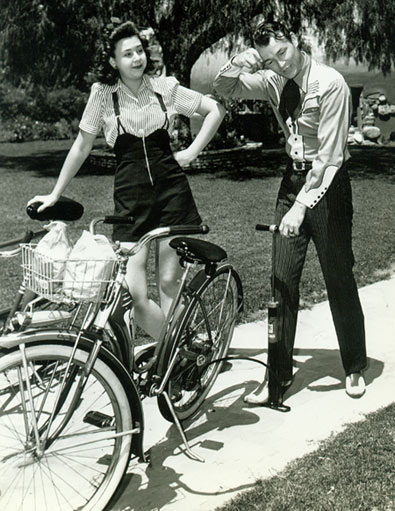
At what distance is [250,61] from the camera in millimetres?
3814

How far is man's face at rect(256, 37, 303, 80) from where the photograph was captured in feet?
12.0

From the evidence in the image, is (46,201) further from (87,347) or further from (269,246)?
(269,246)

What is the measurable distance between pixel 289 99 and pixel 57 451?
6.73ft

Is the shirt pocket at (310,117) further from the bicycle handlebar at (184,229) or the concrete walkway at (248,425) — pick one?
the concrete walkway at (248,425)

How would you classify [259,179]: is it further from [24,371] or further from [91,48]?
[24,371]

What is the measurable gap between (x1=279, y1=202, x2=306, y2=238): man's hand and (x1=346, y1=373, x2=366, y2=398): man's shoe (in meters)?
1.06

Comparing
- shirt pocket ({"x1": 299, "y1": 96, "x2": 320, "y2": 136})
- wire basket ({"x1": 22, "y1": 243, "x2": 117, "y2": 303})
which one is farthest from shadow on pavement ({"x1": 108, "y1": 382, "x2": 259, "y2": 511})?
shirt pocket ({"x1": 299, "y1": 96, "x2": 320, "y2": 136})

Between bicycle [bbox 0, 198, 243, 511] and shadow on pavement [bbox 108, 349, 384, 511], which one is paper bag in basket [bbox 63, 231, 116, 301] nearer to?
bicycle [bbox 0, 198, 243, 511]

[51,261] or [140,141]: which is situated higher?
[140,141]

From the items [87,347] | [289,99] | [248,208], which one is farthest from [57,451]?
[248,208]

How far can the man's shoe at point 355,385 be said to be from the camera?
4227mm

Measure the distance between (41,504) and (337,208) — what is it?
6.76 ft

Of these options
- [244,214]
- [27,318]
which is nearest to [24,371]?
[27,318]

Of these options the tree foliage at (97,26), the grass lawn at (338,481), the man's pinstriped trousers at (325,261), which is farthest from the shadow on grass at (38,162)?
the grass lawn at (338,481)
